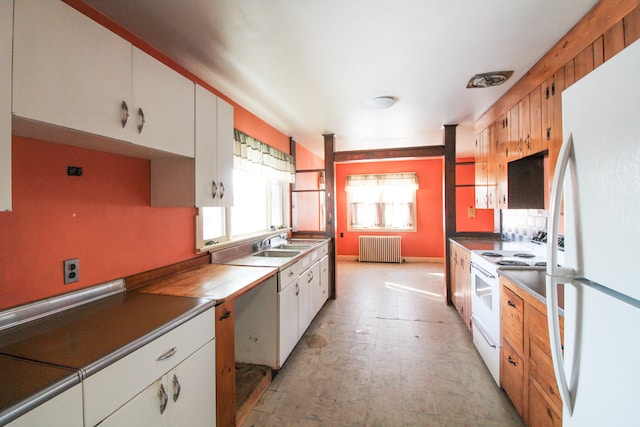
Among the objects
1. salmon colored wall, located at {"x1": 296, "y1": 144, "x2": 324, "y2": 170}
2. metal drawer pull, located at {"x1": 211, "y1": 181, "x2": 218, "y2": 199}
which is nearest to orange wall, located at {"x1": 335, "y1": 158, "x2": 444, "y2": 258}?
salmon colored wall, located at {"x1": 296, "y1": 144, "x2": 324, "y2": 170}

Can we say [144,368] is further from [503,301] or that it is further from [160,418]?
[503,301]

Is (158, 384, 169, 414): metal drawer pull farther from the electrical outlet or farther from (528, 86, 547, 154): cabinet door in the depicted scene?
(528, 86, 547, 154): cabinet door

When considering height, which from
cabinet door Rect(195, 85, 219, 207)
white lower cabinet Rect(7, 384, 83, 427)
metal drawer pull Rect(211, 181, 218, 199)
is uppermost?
cabinet door Rect(195, 85, 219, 207)

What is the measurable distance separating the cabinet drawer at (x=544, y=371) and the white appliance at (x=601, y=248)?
1.85ft

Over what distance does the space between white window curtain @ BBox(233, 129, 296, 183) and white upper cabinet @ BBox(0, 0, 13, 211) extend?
173 cm

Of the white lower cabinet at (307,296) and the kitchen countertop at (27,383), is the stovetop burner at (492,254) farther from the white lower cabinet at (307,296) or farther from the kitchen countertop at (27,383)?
the kitchen countertop at (27,383)

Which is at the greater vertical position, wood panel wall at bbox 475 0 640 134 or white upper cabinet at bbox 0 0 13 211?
wood panel wall at bbox 475 0 640 134

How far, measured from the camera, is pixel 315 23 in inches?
60.4

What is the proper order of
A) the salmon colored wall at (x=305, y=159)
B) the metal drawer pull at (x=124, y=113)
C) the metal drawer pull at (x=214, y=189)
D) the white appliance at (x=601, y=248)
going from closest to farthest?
the white appliance at (x=601, y=248) < the metal drawer pull at (x=124, y=113) < the metal drawer pull at (x=214, y=189) < the salmon colored wall at (x=305, y=159)

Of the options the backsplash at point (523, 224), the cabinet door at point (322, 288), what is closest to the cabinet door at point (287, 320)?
the cabinet door at point (322, 288)

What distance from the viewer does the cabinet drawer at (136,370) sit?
83 cm

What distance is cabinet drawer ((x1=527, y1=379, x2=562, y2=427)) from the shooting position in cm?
129

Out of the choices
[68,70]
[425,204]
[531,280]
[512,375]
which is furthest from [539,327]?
[425,204]

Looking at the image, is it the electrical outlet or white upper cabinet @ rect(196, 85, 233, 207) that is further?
white upper cabinet @ rect(196, 85, 233, 207)
